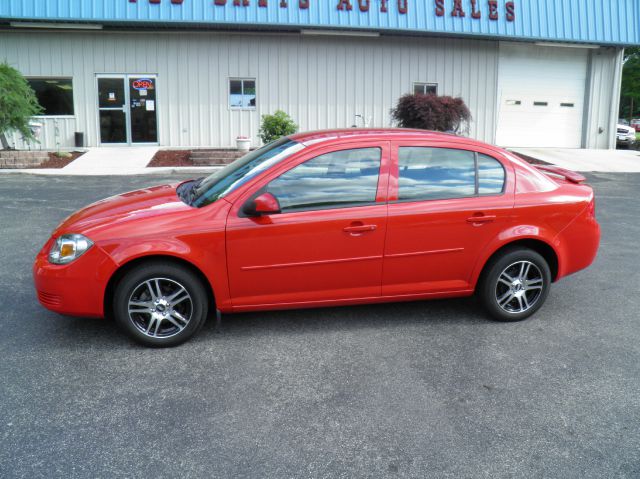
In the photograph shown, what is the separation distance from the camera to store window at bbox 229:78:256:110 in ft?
68.8

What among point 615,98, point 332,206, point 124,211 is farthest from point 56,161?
point 615,98

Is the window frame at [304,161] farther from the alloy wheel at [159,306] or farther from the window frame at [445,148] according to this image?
the alloy wheel at [159,306]

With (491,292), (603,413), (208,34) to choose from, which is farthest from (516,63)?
(603,413)

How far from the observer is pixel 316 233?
4785mm

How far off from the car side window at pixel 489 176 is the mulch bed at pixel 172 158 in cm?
1356

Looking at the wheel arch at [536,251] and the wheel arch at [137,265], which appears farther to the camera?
the wheel arch at [536,251]

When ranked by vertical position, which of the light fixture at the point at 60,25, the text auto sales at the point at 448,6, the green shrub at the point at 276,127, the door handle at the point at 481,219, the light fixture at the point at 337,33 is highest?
the text auto sales at the point at 448,6

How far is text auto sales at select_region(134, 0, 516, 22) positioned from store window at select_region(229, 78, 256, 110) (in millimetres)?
2584

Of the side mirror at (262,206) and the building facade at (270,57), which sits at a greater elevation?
the building facade at (270,57)

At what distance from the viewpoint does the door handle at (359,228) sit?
4.84m

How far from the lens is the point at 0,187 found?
12953 millimetres

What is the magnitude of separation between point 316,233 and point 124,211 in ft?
4.90

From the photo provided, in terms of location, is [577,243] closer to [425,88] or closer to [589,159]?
[589,159]

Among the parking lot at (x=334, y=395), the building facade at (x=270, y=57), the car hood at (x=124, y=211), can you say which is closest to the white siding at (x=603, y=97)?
the building facade at (x=270, y=57)
